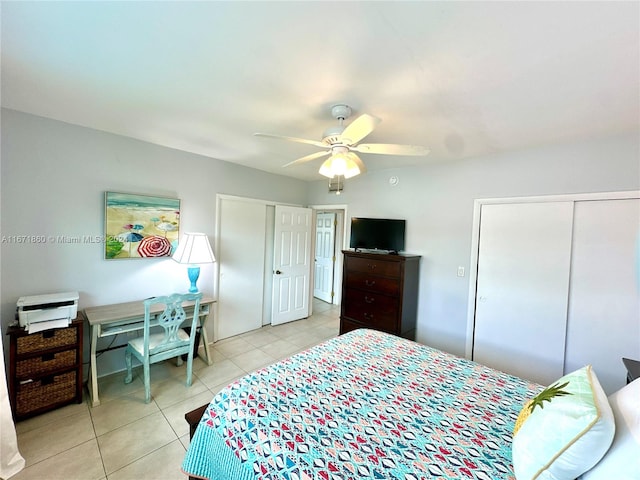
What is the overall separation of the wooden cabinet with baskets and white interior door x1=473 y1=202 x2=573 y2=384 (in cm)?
374

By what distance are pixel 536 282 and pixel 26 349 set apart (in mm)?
4277

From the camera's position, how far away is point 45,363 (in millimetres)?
2014

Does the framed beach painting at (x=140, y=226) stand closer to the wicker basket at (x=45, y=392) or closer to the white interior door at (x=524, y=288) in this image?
the wicker basket at (x=45, y=392)

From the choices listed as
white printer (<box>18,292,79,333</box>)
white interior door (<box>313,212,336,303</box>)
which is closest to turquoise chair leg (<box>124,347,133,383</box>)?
white printer (<box>18,292,79,333</box>)

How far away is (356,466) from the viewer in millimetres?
980

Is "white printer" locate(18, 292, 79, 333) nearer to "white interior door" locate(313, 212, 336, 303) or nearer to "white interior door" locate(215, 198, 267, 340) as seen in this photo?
"white interior door" locate(215, 198, 267, 340)

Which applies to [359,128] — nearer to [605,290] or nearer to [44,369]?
[605,290]

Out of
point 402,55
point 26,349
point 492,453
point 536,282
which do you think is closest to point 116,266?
point 26,349

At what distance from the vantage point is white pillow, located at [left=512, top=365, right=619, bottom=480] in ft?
2.72

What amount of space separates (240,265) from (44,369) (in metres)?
2.05

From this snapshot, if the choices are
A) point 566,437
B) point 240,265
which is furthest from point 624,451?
point 240,265

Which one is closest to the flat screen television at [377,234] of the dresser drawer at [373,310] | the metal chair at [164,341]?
the dresser drawer at [373,310]

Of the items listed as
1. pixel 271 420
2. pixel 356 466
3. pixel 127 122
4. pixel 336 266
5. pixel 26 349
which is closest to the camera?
pixel 356 466

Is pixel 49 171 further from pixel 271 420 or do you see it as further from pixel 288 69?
pixel 271 420
